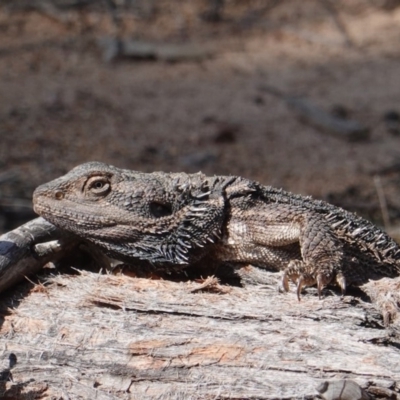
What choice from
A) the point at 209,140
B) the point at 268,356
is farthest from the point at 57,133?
the point at 268,356

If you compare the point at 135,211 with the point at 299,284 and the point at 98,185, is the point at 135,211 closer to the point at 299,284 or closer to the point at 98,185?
the point at 98,185

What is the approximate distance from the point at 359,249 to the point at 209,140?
7.21m

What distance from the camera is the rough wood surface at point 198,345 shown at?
Result: 375cm

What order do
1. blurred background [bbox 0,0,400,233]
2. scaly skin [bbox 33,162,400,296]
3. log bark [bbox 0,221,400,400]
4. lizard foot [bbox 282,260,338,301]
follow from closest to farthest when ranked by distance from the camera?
log bark [bbox 0,221,400,400] < lizard foot [bbox 282,260,338,301] < scaly skin [bbox 33,162,400,296] < blurred background [bbox 0,0,400,233]

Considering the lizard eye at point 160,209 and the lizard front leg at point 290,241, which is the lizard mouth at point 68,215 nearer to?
the lizard eye at point 160,209

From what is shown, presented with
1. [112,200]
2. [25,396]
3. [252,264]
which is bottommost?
[25,396]

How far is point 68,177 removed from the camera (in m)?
4.30

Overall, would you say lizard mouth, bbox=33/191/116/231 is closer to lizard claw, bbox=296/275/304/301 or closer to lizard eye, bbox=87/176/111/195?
lizard eye, bbox=87/176/111/195

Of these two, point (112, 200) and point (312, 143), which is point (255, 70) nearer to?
point (312, 143)

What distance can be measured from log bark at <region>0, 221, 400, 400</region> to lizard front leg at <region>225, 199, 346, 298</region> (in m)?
0.11

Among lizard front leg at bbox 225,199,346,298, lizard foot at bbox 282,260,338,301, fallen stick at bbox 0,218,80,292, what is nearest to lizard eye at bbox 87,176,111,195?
fallen stick at bbox 0,218,80,292

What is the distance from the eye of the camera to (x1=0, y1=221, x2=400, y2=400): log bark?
3.74m

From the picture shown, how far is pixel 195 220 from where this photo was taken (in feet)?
13.8

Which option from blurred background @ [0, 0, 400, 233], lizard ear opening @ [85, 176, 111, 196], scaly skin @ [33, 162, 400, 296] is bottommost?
blurred background @ [0, 0, 400, 233]
